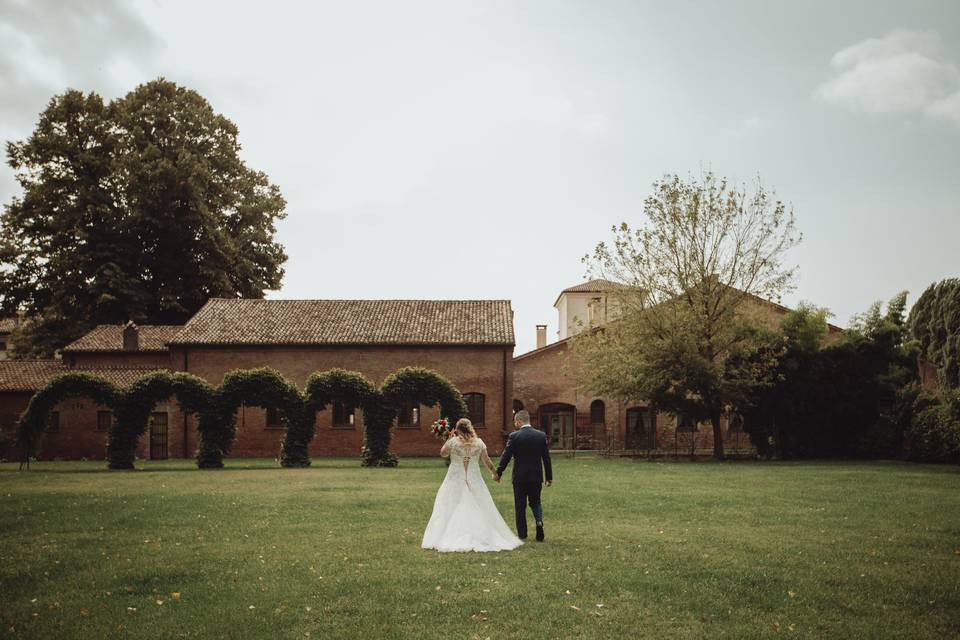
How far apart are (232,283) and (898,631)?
40624 millimetres

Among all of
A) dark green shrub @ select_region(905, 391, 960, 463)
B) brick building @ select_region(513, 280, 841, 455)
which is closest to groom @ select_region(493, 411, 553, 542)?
dark green shrub @ select_region(905, 391, 960, 463)

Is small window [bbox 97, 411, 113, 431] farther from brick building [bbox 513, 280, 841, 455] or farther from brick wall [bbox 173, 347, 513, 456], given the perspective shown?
brick building [bbox 513, 280, 841, 455]

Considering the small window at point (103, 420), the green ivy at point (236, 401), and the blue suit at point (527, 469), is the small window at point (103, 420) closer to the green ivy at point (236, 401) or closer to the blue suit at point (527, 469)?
the green ivy at point (236, 401)

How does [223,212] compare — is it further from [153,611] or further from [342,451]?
[153,611]

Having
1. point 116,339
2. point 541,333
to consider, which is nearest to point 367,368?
point 116,339

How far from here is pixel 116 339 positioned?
3706 cm

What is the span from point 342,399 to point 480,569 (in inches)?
795

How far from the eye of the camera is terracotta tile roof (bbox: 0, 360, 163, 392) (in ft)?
113

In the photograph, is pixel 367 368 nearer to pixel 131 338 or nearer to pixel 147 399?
pixel 147 399

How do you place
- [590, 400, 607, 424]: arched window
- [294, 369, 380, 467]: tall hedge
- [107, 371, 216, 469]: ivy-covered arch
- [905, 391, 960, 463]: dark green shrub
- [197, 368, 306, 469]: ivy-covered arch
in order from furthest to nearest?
[590, 400, 607, 424]: arched window, [294, 369, 380, 467]: tall hedge, [197, 368, 306, 469]: ivy-covered arch, [905, 391, 960, 463]: dark green shrub, [107, 371, 216, 469]: ivy-covered arch

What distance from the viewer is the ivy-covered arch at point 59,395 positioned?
25984 mm

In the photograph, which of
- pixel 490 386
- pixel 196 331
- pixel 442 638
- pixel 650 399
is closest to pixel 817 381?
pixel 650 399

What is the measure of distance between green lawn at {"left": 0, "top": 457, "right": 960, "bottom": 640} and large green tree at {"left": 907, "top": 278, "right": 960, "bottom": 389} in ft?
85.5

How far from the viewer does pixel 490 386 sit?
34.9m
